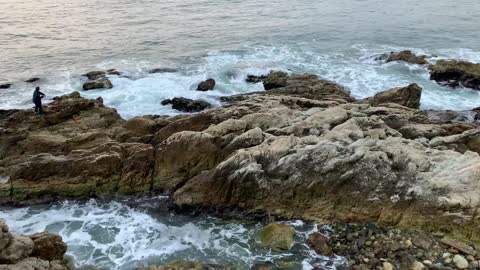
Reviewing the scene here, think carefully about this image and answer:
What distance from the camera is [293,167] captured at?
16.6 m

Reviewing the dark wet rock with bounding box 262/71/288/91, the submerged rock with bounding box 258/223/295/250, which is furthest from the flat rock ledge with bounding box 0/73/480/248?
the dark wet rock with bounding box 262/71/288/91

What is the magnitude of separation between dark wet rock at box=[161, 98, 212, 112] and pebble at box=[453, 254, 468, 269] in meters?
17.7

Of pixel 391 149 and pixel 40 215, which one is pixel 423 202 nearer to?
pixel 391 149

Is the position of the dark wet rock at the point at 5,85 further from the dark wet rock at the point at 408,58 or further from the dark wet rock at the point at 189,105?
the dark wet rock at the point at 408,58

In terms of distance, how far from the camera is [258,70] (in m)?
35.3

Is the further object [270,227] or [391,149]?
[391,149]

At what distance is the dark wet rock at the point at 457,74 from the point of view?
3119 centimetres

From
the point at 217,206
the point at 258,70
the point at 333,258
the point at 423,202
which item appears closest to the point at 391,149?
the point at 423,202

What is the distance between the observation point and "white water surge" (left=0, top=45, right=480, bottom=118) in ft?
97.3

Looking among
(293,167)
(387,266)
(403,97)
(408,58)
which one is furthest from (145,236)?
(408,58)

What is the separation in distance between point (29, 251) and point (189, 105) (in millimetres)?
17191

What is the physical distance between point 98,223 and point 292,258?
7387 millimetres

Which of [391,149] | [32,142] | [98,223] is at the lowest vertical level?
[98,223]

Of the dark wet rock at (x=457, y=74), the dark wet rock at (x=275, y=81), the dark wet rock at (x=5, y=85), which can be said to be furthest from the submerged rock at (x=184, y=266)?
the dark wet rock at (x=5, y=85)
